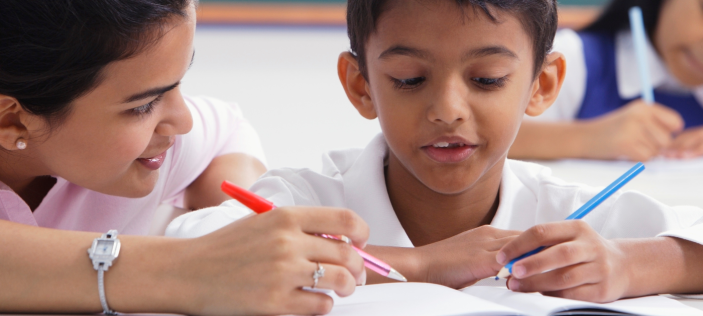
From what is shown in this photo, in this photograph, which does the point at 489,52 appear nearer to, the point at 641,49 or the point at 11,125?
the point at 11,125

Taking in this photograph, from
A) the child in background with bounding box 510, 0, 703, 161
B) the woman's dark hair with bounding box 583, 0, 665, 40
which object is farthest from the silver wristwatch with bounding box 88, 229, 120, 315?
the woman's dark hair with bounding box 583, 0, 665, 40

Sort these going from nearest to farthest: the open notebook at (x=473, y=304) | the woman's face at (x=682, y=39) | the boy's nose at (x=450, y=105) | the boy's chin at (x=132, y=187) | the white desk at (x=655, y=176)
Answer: the open notebook at (x=473, y=304) < the boy's nose at (x=450, y=105) < the boy's chin at (x=132, y=187) < the white desk at (x=655, y=176) < the woman's face at (x=682, y=39)

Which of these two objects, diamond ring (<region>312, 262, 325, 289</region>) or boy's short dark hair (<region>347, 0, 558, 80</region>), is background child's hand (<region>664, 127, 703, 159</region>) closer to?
boy's short dark hair (<region>347, 0, 558, 80</region>)

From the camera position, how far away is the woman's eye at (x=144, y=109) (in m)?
0.83

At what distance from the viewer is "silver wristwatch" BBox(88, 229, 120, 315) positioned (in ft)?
2.07

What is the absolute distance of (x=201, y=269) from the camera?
62 cm

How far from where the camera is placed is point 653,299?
70 cm

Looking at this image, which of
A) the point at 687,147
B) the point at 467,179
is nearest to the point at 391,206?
the point at 467,179

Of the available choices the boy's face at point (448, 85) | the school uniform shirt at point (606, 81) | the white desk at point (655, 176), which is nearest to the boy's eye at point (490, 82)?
the boy's face at point (448, 85)

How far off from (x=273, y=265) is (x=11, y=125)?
0.45 m

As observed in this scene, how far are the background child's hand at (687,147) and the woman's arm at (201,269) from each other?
1.46 metres

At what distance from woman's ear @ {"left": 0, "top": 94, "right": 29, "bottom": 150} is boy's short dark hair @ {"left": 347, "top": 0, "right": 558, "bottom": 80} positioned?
44 centimetres

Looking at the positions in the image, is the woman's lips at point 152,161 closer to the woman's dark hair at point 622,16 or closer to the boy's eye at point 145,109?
the boy's eye at point 145,109

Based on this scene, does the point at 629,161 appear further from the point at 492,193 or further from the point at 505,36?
the point at 505,36
